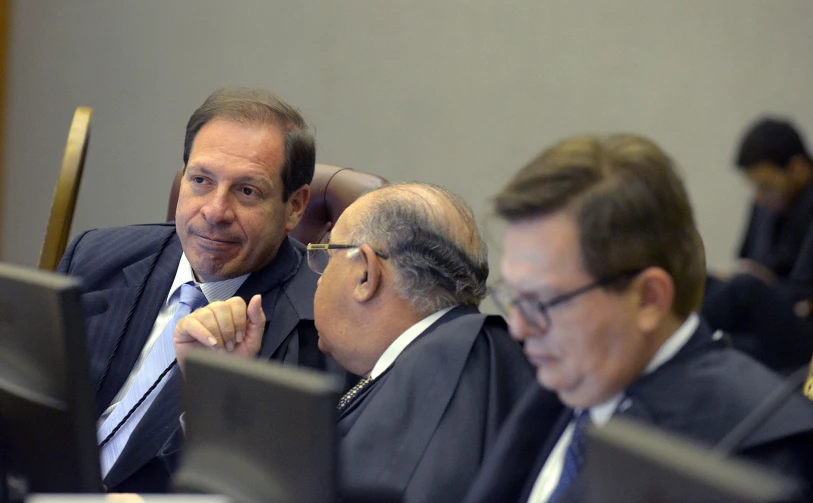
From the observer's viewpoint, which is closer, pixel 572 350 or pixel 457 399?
pixel 572 350

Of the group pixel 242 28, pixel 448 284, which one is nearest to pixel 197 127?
pixel 448 284

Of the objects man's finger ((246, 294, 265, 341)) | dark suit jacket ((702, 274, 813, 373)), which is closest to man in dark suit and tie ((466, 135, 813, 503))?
man's finger ((246, 294, 265, 341))

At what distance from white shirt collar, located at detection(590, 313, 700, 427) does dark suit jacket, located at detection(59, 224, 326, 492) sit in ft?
2.94

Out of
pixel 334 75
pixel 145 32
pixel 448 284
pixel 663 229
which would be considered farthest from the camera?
pixel 145 32

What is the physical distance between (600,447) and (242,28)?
4.11 metres

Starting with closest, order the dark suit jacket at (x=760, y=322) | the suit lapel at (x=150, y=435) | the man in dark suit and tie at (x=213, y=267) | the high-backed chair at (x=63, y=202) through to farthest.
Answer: the suit lapel at (x=150, y=435) < the man in dark suit and tie at (x=213, y=267) < the high-backed chair at (x=63, y=202) < the dark suit jacket at (x=760, y=322)

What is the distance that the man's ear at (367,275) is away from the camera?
5.91ft

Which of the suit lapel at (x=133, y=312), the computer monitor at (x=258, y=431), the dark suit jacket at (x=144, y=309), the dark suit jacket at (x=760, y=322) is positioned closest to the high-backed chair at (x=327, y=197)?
the dark suit jacket at (x=144, y=309)

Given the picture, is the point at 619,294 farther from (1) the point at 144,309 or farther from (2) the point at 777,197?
(2) the point at 777,197

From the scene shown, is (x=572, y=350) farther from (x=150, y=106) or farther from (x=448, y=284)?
(x=150, y=106)

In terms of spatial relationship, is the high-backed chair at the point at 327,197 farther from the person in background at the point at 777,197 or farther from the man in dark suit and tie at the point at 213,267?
the person in background at the point at 777,197

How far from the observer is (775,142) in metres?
3.38

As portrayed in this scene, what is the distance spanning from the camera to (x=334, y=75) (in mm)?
4379

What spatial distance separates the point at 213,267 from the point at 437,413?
2.52ft
